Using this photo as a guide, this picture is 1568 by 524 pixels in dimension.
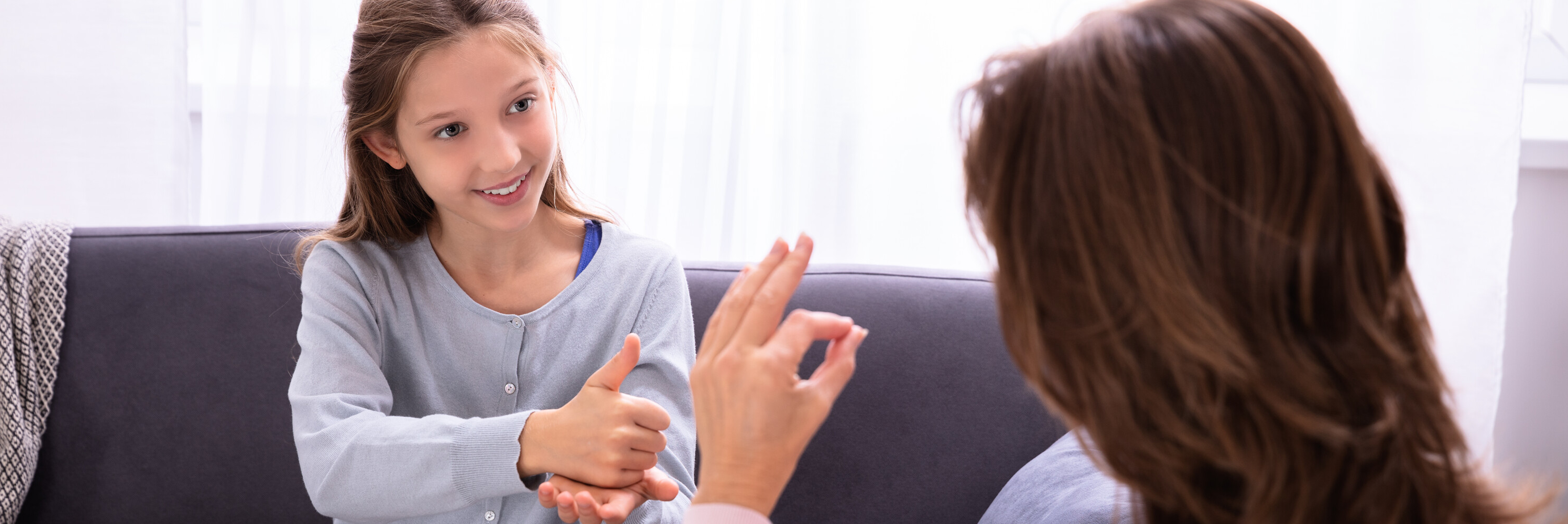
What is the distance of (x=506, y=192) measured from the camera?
47.2 inches

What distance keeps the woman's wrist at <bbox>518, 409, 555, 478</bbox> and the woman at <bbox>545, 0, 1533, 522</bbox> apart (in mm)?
582

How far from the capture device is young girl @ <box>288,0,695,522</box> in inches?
41.3

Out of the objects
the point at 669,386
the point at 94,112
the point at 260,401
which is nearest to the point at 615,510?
the point at 669,386

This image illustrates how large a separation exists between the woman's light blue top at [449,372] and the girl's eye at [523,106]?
0.77 ft

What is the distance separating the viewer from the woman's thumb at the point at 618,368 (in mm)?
1006

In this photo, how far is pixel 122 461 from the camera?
1527mm

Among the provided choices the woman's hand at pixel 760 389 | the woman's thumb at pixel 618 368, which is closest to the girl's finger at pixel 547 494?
the woman's thumb at pixel 618 368

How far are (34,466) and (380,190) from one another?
0.77 meters

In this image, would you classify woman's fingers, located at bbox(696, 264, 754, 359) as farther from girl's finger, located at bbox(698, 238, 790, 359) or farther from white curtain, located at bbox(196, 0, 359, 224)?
white curtain, located at bbox(196, 0, 359, 224)

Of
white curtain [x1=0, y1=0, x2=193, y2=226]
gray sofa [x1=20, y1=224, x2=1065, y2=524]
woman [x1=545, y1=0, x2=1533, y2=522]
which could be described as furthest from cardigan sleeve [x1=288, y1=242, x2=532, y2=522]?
white curtain [x1=0, y1=0, x2=193, y2=226]

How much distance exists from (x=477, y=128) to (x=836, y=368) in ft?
2.05

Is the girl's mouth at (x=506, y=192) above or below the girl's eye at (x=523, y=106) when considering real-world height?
below

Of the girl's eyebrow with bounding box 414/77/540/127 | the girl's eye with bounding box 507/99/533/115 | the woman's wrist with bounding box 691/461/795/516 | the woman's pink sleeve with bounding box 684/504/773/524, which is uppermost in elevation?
the girl's eye with bounding box 507/99/533/115

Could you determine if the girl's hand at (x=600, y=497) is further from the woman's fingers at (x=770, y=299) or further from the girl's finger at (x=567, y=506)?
the woman's fingers at (x=770, y=299)
